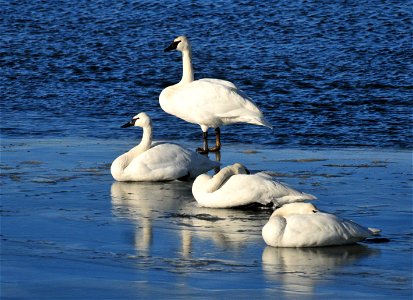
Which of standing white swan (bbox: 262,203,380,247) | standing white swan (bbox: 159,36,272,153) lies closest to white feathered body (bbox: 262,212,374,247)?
standing white swan (bbox: 262,203,380,247)

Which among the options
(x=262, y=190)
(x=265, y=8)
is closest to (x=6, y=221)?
(x=262, y=190)

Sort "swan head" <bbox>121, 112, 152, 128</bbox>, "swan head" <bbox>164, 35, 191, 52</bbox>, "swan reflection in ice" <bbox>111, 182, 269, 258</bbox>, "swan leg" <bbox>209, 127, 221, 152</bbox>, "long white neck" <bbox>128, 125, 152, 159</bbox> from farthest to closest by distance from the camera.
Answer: "swan head" <bbox>164, 35, 191, 52</bbox>, "swan leg" <bbox>209, 127, 221, 152</bbox>, "swan head" <bbox>121, 112, 152, 128</bbox>, "long white neck" <bbox>128, 125, 152, 159</bbox>, "swan reflection in ice" <bbox>111, 182, 269, 258</bbox>

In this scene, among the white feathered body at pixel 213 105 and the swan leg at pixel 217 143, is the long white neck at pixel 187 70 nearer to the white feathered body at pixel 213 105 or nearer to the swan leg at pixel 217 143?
the white feathered body at pixel 213 105

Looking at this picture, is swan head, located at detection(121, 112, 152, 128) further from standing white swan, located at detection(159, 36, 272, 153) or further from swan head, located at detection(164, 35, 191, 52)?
swan head, located at detection(164, 35, 191, 52)

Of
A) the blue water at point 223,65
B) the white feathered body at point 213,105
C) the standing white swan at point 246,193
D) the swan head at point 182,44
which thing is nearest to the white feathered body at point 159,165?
the standing white swan at point 246,193

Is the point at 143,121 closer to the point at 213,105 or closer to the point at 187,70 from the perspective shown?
the point at 213,105

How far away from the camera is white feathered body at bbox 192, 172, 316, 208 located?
33.6ft

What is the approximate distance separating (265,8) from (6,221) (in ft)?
55.2

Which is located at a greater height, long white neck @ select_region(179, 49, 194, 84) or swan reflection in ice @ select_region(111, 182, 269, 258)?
long white neck @ select_region(179, 49, 194, 84)

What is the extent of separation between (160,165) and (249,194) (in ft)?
5.83

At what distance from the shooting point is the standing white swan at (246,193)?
33.6 ft

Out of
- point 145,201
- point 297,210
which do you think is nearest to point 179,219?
point 145,201

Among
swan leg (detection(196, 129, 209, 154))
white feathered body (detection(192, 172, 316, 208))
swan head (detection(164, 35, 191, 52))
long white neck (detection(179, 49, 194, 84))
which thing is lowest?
swan leg (detection(196, 129, 209, 154))

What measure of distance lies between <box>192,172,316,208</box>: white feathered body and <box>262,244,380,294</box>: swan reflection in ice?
1387 mm
